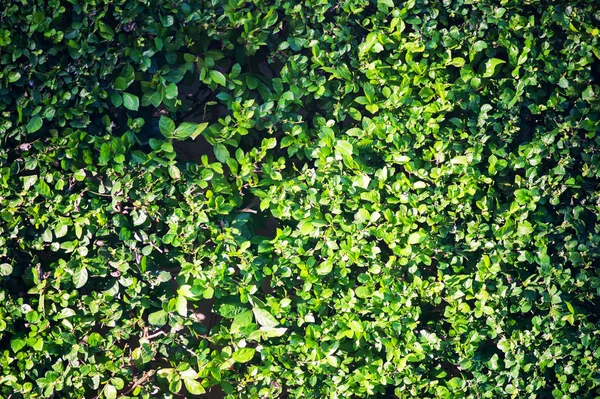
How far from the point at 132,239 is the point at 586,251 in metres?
2.11

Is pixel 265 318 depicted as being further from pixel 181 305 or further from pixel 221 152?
pixel 221 152

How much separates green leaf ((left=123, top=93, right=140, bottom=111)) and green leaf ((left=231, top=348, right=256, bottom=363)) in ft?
3.79

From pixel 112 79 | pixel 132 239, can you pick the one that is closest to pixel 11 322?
pixel 132 239

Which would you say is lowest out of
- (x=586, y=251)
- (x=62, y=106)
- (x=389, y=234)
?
(x=586, y=251)

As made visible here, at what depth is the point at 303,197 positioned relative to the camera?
8.54 ft

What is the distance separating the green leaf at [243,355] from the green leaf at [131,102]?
45.5 inches

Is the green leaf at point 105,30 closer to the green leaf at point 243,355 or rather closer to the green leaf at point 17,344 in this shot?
the green leaf at point 17,344

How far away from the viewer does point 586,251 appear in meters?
2.72

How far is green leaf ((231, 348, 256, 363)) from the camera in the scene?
8.36ft

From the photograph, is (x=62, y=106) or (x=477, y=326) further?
(x=477, y=326)

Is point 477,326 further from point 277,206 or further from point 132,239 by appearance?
point 132,239

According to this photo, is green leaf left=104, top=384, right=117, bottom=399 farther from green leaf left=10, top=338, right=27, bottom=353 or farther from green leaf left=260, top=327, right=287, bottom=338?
green leaf left=260, top=327, right=287, bottom=338

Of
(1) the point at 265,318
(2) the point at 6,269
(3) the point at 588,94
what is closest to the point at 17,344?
(2) the point at 6,269

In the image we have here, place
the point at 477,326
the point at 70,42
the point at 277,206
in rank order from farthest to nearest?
the point at 477,326, the point at 277,206, the point at 70,42
